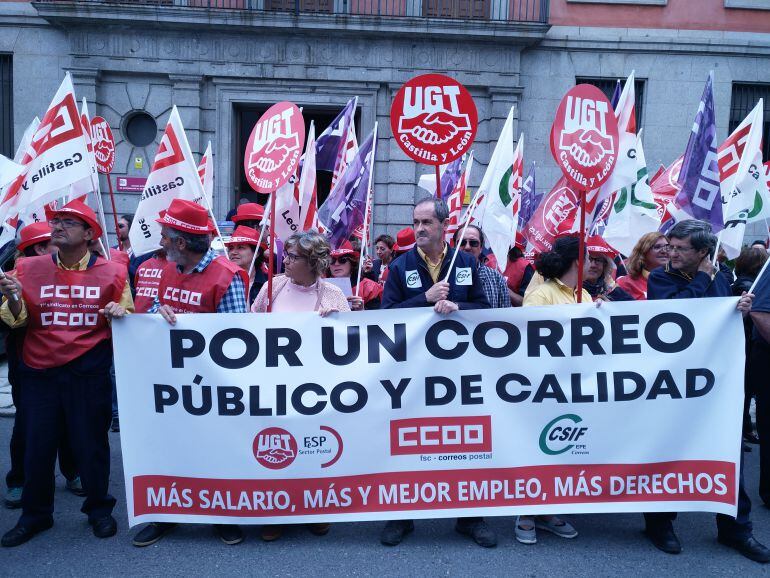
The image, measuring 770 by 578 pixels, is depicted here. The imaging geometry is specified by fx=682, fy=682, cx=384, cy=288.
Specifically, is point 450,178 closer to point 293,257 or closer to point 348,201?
point 348,201

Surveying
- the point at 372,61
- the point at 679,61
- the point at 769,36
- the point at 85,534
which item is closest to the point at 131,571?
the point at 85,534

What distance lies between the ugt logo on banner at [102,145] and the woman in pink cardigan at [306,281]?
421 cm

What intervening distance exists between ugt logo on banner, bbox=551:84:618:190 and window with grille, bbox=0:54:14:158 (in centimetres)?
1281

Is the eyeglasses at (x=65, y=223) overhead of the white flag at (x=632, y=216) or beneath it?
beneath

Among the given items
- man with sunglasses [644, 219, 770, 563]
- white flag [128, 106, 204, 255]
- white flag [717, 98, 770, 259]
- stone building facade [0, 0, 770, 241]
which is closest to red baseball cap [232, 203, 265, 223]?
white flag [128, 106, 204, 255]

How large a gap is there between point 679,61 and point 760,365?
11.1 m

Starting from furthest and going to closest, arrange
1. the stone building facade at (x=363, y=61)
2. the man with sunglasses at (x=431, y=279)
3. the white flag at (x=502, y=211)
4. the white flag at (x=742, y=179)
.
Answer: the stone building facade at (x=363, y=61)
the white flag at (x=502, y=211)
the white flag at (x=742, y=179)
the man with sunglasses at (x=431, y=279)

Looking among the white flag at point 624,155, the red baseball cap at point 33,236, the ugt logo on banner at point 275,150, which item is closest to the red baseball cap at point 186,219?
the ugt logo on banner at point 275,150

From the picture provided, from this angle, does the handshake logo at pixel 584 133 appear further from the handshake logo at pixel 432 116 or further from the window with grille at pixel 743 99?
the window with grille at pixel 743 99

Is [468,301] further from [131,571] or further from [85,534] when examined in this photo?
[85,534]

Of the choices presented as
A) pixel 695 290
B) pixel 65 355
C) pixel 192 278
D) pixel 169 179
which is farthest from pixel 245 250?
pixel 695 290

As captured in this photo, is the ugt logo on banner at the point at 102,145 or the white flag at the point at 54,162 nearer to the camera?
the white flag at the point at 54,162

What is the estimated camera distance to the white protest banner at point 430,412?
3984mm

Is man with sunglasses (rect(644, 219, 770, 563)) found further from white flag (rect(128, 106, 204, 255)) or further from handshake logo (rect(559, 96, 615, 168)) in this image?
white flag (rect(128, 106, 204, 255))
